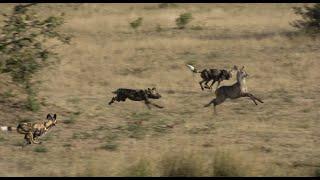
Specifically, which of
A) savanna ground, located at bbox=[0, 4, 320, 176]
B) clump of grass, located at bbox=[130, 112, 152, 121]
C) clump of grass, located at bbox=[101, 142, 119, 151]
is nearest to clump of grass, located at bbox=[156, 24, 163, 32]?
savanna ground, located at bbox=[0, 4, 320, 176]

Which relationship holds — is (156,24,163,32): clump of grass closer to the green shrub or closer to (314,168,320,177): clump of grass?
the green shrub

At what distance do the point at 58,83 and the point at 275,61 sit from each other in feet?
25.0

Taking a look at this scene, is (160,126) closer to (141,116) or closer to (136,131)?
(136,131)

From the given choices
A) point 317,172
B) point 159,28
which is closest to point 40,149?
point 317,172

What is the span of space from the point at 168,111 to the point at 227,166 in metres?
5.62

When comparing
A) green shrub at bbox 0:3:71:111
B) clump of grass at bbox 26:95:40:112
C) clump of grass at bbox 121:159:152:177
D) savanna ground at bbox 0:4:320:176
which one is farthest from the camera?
clump of grass at bbox 26:95:40:112

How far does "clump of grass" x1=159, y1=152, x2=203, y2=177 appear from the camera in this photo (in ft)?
26.9

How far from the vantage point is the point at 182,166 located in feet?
26.9

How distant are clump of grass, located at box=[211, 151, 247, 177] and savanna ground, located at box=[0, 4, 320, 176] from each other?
0.05 meters

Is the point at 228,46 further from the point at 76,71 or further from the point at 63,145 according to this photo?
the point at 63,145

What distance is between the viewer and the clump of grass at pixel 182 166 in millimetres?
8195

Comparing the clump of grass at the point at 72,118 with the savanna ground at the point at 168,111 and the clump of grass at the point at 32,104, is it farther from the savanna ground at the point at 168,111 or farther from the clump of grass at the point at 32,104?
the clump of grass at the point at 32,104

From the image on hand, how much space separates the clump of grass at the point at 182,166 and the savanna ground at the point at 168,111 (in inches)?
2.2

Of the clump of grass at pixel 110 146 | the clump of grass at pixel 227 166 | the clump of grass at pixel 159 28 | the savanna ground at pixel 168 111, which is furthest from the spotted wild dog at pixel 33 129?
the clump of grass at pixel 159 28
